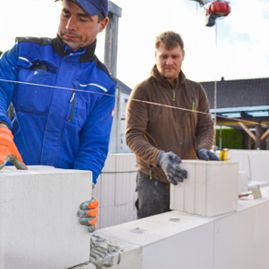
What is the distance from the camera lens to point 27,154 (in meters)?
1.49

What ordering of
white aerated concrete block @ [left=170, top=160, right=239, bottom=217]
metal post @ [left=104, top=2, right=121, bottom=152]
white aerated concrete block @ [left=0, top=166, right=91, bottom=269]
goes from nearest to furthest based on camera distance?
white aerated concrete block @ [left=0, top=166, right=91, bottom=269] < white aerated concrete block @ [left=170, top=160, right=239, bottom=217] < metal post @ [left=104, top=2, right=121, bottom=152]

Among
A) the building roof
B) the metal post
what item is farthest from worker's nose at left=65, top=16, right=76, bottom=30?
the building roof

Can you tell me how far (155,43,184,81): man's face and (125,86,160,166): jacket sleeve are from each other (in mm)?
195

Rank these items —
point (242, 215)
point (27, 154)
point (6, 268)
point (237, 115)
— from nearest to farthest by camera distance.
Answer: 1. point (6, 268)
2. point (27, 154)
3. point (242, 215)
4. point (237, 115)

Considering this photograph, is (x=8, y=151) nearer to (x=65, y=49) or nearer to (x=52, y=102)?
(x=52, y=102)

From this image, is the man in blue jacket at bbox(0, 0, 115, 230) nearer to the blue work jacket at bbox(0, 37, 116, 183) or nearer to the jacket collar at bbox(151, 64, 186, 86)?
the blue work jacket at bbox(0, 37, 116, 183)

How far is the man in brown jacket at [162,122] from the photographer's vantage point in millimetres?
2193

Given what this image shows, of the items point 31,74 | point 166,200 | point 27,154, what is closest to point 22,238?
point 27,154

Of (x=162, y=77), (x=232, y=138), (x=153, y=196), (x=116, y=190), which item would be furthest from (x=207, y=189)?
(x=232, y=138)

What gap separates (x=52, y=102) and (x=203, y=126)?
1274 mm

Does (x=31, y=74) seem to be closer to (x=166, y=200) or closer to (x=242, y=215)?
(x=166, y=200)

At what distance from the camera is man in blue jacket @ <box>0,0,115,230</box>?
148 centimetres

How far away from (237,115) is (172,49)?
800 cm

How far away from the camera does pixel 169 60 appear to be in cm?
222
